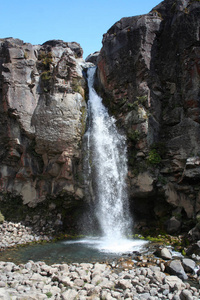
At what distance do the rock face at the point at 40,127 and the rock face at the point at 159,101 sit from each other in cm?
316

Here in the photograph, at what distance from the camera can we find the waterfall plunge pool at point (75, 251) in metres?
10.3

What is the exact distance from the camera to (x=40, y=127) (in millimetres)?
16828

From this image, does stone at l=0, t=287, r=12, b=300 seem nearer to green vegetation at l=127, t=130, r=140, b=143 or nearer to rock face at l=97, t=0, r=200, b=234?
rock face at l=97, t=0, r=200, b=234

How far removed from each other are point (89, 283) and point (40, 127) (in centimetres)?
1156

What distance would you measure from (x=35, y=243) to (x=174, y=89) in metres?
13.5

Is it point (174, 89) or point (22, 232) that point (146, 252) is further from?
point (174, 89)

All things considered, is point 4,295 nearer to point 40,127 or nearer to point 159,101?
point 40,127

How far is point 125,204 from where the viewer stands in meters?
15.3

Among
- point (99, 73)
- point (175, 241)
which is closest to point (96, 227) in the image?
point (175, 241)

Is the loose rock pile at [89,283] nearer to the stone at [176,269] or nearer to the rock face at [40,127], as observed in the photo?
the stone at [176,269]

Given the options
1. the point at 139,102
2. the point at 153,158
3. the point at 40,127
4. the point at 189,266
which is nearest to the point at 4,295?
the point at 189,266

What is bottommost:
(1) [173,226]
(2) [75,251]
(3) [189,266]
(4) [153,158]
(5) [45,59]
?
(2) [75,251]

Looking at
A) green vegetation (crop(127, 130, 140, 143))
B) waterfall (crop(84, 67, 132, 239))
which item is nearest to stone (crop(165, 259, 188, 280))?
waterfall (crop(84, 67, 132, 239))

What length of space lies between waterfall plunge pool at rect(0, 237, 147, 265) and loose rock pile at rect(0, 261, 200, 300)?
134cm
